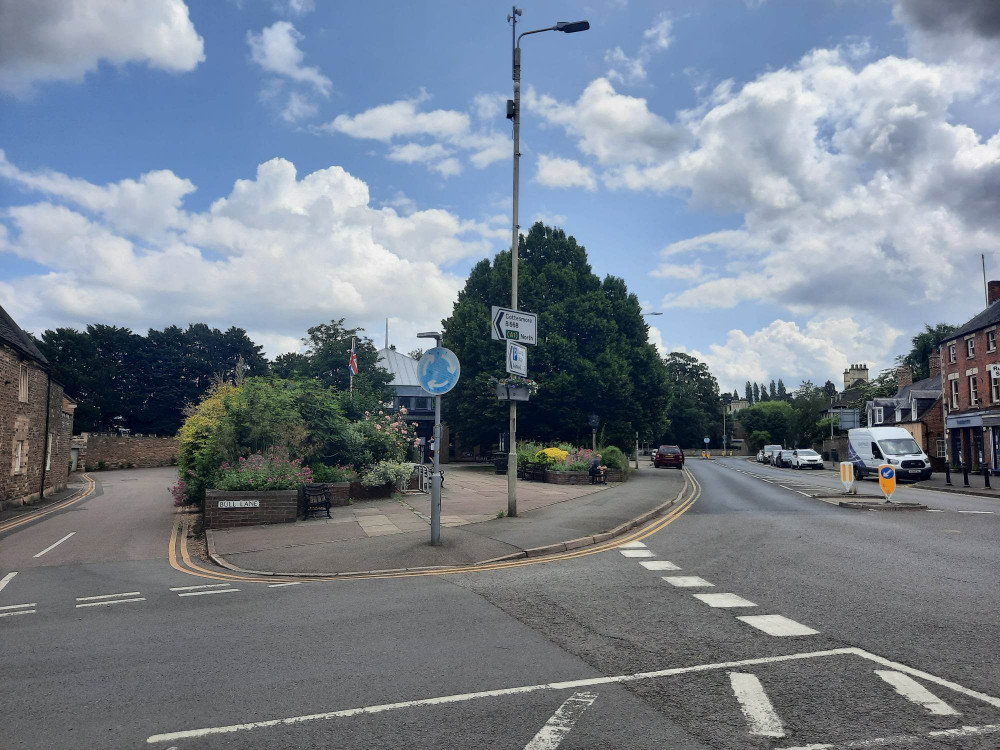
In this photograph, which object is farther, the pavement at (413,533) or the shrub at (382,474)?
the shrub at (382,474)

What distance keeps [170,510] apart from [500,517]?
12.7 m

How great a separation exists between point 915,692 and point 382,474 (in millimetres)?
16744

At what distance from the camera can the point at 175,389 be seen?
7206 cm

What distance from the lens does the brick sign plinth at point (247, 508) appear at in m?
14.2

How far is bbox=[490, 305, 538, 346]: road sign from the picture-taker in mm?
14328

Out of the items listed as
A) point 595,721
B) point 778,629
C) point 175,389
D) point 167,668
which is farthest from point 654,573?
point 175,389

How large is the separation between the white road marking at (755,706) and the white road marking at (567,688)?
28cm

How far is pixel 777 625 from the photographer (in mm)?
6121

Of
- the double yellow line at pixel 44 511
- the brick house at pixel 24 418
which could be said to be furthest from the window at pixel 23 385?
the double yellow line at pixel 44 511

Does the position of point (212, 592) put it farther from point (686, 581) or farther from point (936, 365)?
point (936, 365)

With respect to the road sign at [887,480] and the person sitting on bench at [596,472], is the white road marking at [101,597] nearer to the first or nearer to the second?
the road sign at [887,480]

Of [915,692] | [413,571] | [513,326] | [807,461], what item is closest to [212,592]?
[413,571]

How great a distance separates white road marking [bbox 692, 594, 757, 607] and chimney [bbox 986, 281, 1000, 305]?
148 feet

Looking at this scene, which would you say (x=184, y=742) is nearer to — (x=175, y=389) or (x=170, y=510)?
(x=170, y=510)
